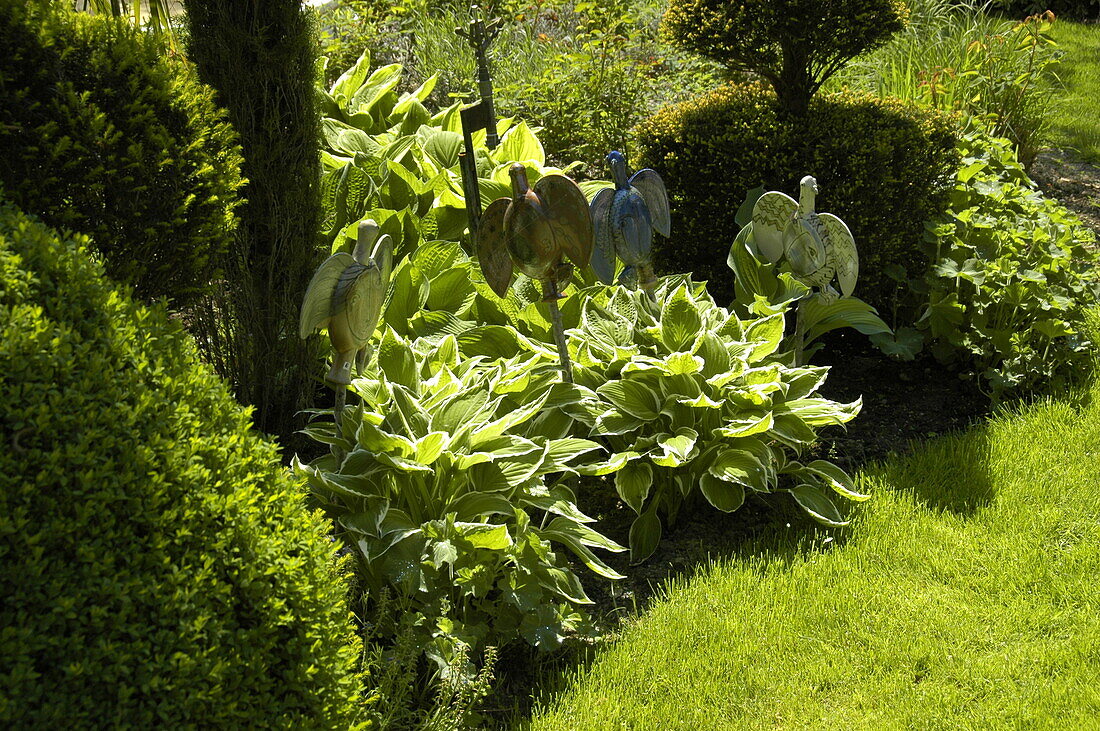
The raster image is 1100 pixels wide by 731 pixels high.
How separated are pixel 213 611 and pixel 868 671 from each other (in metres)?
1.89

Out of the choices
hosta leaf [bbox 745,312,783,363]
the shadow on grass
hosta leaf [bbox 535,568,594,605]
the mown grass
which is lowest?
the mown grass

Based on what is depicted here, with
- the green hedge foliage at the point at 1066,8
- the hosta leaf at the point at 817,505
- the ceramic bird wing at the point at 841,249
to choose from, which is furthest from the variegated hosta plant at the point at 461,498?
the green hedge foliage at the point at 1066,8

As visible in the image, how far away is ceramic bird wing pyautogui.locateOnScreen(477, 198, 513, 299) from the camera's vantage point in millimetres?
3205

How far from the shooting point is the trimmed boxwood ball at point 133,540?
1.62m

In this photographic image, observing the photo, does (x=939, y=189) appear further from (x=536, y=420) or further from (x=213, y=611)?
(x=213, y=611)

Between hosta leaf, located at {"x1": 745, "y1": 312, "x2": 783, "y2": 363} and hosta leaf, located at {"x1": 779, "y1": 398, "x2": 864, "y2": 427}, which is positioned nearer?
hosta leaf, located at {"x1": 779, "y1": 398, "x2": 864, "y2": 427}

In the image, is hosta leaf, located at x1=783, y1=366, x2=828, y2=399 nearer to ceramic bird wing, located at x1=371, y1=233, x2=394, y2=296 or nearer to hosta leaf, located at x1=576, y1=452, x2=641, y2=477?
hosta leaf, located at x1=576, y1=452, x2=641, y2=477

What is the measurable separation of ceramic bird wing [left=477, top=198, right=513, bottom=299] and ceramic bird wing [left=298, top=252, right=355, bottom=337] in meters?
0.69

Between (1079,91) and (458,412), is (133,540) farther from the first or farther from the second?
(1079,91)

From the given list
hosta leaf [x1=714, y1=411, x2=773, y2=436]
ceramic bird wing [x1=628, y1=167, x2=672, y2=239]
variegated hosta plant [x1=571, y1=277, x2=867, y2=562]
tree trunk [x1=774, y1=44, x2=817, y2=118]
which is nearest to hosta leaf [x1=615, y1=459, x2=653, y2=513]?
variegated hosta plant [x1=571, y1=277, x2=867, y2=562]

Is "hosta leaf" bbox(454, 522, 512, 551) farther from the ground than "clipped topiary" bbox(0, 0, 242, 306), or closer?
closer

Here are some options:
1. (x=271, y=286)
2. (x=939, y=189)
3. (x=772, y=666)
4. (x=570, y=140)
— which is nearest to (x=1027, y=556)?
(x=772, y=666)

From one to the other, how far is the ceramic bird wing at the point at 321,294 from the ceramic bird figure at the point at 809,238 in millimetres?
1690

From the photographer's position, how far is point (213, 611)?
69.2 inches
